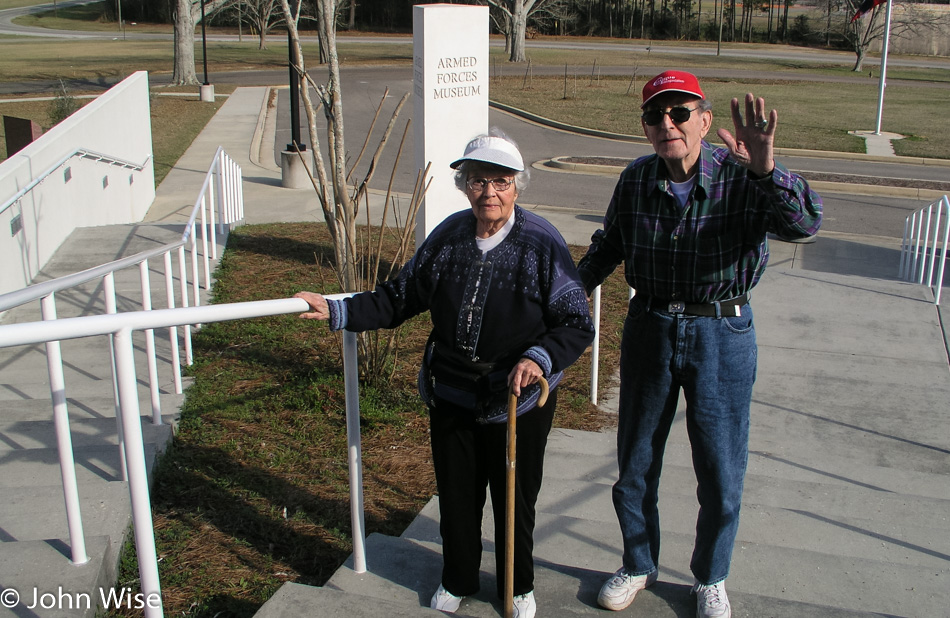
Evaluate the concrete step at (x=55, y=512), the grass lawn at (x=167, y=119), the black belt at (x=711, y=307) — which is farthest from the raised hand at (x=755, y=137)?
the grass lawn at (x=167, y=119)

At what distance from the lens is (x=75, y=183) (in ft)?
31.6

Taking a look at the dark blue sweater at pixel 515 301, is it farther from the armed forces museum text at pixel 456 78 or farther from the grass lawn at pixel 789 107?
the grass lawn at pixel 789 107

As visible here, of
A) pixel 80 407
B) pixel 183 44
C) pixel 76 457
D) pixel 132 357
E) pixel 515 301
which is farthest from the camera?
pixel 183 44

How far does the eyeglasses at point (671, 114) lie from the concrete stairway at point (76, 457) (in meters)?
2.16

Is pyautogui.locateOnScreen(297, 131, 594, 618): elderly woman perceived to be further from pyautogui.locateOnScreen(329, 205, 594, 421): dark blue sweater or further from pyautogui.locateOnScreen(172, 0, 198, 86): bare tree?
pyautogui.locateOnScreen(172, 0, 198, 86): bare tree

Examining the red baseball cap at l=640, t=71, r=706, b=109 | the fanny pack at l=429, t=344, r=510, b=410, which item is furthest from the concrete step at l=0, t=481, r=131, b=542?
the red baseball cap at l=640, t=71, r=706, b=109

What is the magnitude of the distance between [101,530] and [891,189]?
45.1 ft

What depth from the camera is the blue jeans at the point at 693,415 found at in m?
2.80

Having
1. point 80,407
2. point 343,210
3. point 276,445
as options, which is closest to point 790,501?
point 276,445

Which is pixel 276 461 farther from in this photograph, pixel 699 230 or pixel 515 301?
pixel 699 230

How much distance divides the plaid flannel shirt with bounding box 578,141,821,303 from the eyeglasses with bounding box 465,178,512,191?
1.31 feet

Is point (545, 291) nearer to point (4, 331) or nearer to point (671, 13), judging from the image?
point (4, 331)

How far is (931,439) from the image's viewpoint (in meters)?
5.09

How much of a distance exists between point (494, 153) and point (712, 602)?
158 centimetres
